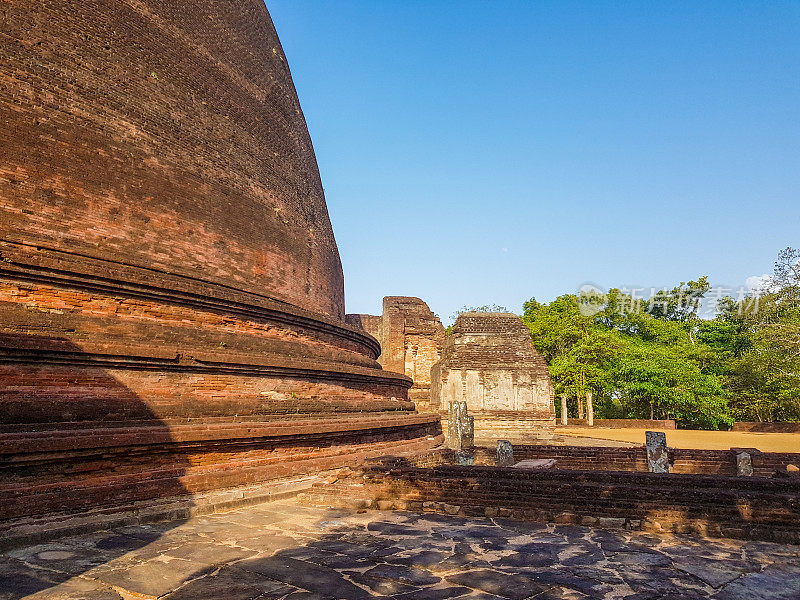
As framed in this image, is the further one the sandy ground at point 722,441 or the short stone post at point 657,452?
the sandy ground at point 722,441

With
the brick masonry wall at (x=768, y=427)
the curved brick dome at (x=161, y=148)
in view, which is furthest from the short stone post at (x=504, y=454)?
the brick masonry wall at (x=768, y=427)

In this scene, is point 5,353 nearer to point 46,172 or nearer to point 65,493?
point 65,493

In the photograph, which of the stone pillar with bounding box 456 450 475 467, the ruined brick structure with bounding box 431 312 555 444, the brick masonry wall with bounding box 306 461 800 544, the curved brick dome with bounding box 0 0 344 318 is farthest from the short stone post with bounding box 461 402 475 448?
the brick masonry wall with bounding box 306 461 800 544

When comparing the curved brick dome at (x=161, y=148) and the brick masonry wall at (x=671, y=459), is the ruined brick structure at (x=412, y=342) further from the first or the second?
the brick masonry wall at (x=671, y=459)

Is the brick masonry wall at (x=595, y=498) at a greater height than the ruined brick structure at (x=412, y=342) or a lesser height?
lesser

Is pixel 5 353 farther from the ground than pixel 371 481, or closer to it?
farther from the ground

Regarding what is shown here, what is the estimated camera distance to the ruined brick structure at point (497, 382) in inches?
555

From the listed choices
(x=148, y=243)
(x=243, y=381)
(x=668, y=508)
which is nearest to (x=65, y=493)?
(x=243, y=381)

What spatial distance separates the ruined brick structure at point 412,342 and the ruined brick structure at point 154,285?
30.0 feet

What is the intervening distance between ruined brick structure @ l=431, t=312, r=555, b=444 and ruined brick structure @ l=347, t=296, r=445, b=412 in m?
3.07

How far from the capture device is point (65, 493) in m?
4.34

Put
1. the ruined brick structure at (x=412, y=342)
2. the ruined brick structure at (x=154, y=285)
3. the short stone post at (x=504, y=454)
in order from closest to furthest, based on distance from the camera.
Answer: the ruined brick structure at (x=154, y=285)
the short stone post at (x=504, y=454)
the ruined brick structure at (x=412, y=342)

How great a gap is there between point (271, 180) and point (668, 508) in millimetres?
7407

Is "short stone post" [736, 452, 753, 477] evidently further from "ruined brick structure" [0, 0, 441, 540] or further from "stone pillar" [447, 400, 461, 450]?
"ruined brick structure" [0, 0, 441, 540]
